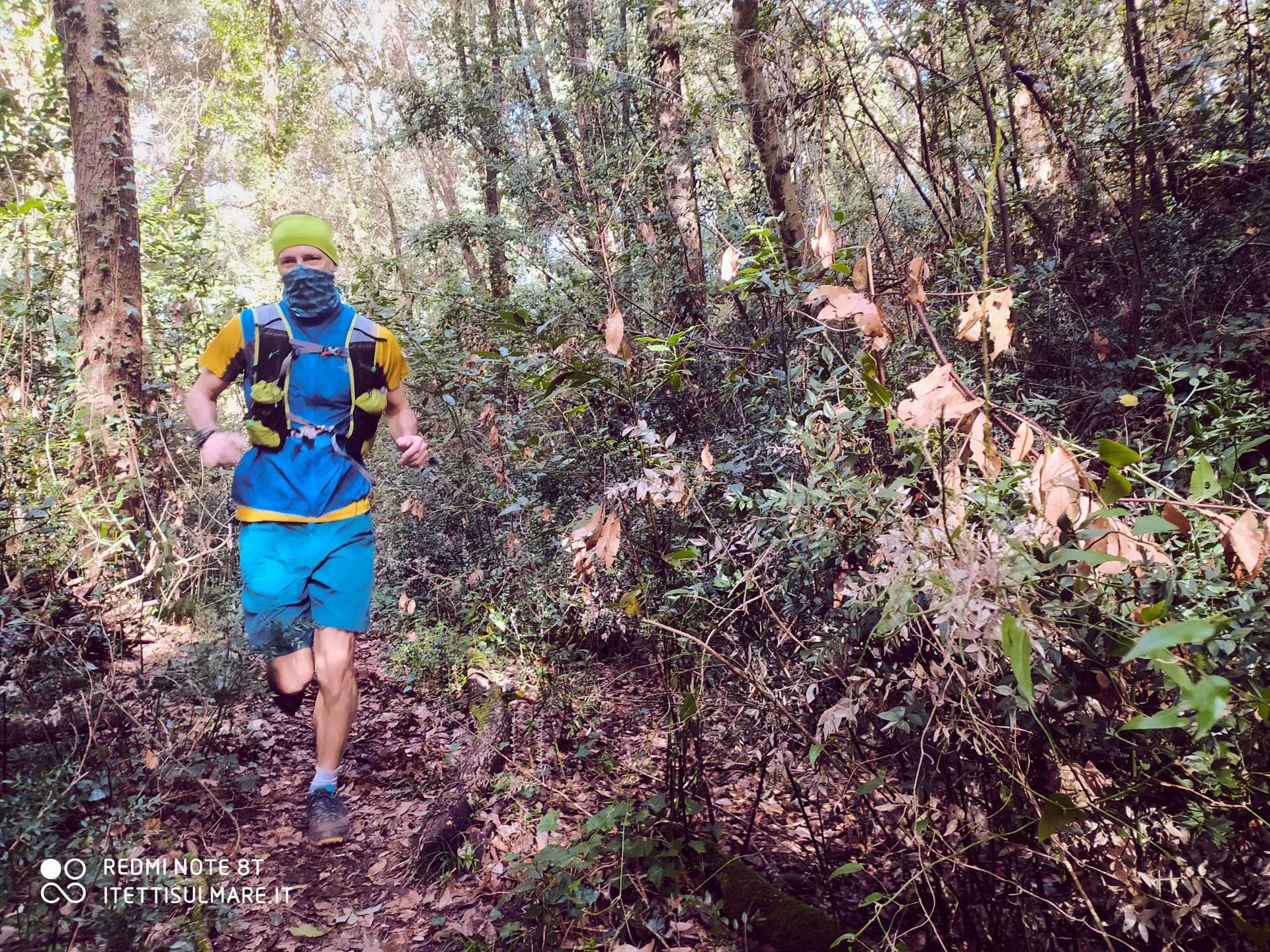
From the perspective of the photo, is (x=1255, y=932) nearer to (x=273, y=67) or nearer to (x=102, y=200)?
(x=102, y=200)

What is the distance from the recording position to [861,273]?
1.61 m

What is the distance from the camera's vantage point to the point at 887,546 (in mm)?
1669

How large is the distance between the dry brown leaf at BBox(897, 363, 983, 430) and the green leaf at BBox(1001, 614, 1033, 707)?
412 millimetres

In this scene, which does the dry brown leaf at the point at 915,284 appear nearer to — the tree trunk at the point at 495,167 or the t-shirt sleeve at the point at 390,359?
the t-shirt sleeve at the point at 390,359

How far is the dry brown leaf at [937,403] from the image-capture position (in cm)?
135

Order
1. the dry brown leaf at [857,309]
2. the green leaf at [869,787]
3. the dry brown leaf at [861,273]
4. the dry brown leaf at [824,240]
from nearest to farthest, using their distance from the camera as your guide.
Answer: the dry brown leaf at [857,309] < the dry brown leaf at [861,273] < the green leaf at [869,787] < the dry brown leaf at [824,240]

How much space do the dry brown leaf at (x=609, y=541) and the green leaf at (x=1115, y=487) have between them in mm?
1211

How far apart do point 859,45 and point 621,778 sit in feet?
22.7

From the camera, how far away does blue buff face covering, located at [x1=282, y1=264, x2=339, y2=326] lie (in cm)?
297

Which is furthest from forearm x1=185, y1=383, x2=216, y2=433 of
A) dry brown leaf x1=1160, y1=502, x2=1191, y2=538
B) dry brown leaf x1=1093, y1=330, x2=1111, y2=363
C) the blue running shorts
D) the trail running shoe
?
dry brown leaf x1=1093, y1=330, x2=1111, y2=363

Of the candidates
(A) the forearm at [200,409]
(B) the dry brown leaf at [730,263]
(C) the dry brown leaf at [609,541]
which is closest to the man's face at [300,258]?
(A) the forearm at [200,409]

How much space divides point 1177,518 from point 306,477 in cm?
295

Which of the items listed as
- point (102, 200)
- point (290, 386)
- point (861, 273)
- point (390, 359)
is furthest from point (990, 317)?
point (102, 200)

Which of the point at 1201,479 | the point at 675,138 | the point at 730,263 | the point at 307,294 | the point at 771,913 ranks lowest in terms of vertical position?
the point at 771,913
